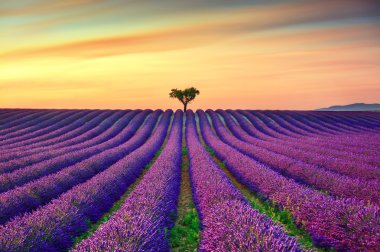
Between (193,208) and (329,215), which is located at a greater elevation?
(329,215)

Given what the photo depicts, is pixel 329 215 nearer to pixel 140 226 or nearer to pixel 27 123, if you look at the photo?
pixel 140 226

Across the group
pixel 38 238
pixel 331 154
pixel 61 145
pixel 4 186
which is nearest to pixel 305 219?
pixel 38 238

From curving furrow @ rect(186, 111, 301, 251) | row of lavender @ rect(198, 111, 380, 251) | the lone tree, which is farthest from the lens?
the lone tree

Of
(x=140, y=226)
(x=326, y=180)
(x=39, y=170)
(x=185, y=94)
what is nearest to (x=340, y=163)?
(x=326, y=180)

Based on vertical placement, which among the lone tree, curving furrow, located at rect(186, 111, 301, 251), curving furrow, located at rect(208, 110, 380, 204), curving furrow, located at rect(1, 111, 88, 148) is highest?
the lone tree

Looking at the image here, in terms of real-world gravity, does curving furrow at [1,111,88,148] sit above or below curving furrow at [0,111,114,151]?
above

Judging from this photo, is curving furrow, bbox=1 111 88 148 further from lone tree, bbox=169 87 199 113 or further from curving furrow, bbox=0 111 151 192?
lone tree, bbox=169 87 199 113

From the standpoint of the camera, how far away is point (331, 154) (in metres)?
13.8

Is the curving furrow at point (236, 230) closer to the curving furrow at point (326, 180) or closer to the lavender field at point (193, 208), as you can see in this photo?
the lavender field at point (193, 208)

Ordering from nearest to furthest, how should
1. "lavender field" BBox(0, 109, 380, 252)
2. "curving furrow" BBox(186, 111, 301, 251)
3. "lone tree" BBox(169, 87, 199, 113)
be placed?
"curving furrow" BBox(186, 111, 301, 251) → "lavender field" BBox(0, 109, 380, 252) → "lone tree" BBox(169, 87, 199, 113)

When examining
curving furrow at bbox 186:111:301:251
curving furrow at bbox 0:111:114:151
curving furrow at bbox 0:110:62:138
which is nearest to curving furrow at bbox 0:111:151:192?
curving furrow at bbox 0:111:114:151

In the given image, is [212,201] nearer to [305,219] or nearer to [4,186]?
[305,219]

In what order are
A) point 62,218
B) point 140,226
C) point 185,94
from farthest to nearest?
point 185,94
point 62,218
point 140,226

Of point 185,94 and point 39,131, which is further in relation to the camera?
point 185,94
